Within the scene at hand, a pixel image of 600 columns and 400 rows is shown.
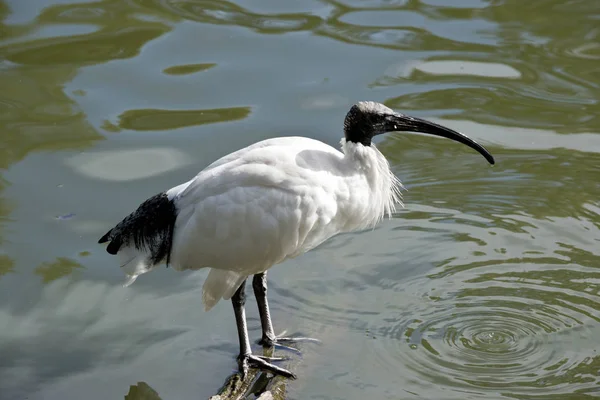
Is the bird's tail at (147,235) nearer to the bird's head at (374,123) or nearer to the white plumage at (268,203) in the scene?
the white plumage at (268,203)

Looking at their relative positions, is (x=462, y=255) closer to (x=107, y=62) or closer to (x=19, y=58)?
(x=107, y=62)

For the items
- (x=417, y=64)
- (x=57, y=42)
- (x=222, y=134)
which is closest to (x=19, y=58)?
(x=57, y=42)

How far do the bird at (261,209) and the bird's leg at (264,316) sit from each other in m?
0.14

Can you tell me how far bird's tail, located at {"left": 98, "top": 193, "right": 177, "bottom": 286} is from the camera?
5531 millimetres

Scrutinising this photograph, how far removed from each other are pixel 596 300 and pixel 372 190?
1704 mm

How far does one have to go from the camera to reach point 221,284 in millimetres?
5664

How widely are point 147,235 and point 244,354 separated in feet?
2.92

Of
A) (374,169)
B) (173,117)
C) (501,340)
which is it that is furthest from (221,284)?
(173,117)

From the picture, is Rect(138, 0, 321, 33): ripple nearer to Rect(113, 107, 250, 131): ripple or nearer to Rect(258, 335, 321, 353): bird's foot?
Rect(113, 107, 250, 131): ripple

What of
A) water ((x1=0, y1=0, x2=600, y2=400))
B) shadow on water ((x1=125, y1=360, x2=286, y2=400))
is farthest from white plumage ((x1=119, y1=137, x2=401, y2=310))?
water ((x1=0, y1=0, x2=600, y2=400))

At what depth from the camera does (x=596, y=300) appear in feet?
20.2

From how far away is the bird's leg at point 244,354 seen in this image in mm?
5586

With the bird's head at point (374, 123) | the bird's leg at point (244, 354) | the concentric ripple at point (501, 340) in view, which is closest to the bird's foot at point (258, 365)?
the bird's leg at point (244, 354)

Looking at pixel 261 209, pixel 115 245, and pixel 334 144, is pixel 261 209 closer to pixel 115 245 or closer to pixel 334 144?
pixel 115 245
